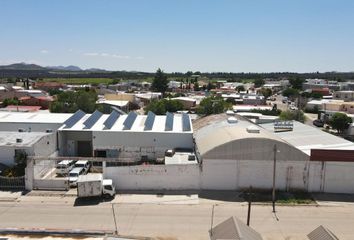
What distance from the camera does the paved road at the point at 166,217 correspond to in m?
21.6

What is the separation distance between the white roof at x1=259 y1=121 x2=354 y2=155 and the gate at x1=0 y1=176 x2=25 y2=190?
2235 centimetres

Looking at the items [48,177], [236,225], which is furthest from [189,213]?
[48,177]

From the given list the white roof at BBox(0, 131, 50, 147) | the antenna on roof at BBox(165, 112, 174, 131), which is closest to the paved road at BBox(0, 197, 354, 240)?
the white roof at BBox(0, 131, 50, 147)

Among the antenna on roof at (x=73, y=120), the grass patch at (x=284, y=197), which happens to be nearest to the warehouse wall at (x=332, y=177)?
the grass patch at (x=284, y=197)

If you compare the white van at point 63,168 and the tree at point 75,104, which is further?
the tree at point 75,104

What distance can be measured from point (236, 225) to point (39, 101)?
68916mm

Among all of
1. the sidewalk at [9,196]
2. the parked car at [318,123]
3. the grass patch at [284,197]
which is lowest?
the sidewalk at [9,196]

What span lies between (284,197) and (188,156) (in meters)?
8.87

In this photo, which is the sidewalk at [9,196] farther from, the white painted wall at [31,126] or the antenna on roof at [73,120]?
the white painted wall at [31,126]

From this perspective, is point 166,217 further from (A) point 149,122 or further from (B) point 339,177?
(A) point 149,122

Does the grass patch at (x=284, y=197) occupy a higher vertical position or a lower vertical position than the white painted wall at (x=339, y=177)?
lower

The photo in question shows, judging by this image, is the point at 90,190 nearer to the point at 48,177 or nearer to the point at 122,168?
the point at 122,168

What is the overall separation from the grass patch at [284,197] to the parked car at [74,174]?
12.8m

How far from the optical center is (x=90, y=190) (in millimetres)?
25625
